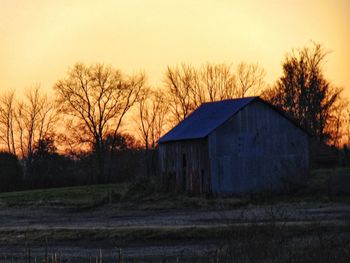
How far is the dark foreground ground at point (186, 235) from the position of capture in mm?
15398

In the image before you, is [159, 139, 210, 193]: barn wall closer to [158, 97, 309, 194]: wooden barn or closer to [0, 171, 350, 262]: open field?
[158, 97, 309, 194]: wooden barn

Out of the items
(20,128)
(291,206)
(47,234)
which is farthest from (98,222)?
(20,128)

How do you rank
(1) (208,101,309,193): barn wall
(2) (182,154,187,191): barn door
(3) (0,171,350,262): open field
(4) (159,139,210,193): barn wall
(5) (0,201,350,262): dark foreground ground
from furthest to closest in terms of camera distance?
(2) (182,154,187,191): barn door
(4) (159,139,210,193): barn wall
(1) (208,101,309,193): barn wall
(3) (0,171,350,262): open field
(5) (0,201,350,262): dark foreground ground

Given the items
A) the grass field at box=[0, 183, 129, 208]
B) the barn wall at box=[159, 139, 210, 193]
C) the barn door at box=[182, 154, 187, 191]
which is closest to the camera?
the barn wall at box=[159, 139, 210, 193]

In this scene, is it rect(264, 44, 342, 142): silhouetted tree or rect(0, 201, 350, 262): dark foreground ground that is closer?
rect(0, 201, 350, 262): dark foreground ground

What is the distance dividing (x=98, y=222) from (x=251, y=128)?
1361 centimetres

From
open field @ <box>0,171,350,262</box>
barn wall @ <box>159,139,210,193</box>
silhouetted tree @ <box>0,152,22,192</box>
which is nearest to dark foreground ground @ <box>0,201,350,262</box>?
open field @ <box>0,171,350,262</box>

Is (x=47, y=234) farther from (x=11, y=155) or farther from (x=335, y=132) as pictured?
(x=335, y=132)

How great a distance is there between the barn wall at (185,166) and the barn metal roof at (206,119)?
0.46 m

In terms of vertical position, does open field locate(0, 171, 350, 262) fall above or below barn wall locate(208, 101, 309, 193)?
below

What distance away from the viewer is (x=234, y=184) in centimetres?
4284

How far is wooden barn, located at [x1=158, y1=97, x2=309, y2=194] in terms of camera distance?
4300 cm

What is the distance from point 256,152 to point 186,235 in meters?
18.8

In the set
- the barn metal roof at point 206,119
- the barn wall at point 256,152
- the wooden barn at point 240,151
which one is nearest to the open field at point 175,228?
the wooden barn at point 240,151
